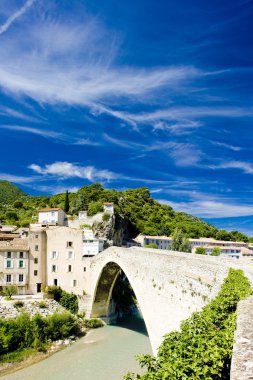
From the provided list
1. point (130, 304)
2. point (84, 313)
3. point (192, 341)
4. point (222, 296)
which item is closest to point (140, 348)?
point (84, 313)

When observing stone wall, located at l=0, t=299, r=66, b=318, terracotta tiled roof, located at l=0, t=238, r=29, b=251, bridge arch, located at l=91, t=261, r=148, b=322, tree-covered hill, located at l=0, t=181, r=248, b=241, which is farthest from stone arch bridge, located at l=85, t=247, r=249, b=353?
tree-covered hill, located at l=0, t=181, r=248, b=241

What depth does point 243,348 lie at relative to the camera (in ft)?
16.9

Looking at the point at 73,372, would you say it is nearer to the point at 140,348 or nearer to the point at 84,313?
the point at 140,348

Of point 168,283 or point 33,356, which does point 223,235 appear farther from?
point 168,283

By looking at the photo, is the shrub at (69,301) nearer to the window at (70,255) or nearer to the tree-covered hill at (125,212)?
the window at (70,255)

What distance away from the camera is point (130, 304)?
3531 cm

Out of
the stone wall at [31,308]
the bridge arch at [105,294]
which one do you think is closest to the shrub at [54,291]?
the stone wall at [31,308]

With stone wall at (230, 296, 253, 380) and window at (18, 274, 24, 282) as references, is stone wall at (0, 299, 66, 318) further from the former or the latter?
stone wall at (230, 296, 253, 380)

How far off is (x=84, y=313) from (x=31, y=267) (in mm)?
6472

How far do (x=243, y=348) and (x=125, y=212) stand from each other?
56.6 metres

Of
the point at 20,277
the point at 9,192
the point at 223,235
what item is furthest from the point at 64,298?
the point at 9,192

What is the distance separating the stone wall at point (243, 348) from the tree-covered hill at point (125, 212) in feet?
128

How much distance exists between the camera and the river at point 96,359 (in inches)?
762

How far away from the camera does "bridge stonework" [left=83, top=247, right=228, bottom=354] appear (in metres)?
13.2
